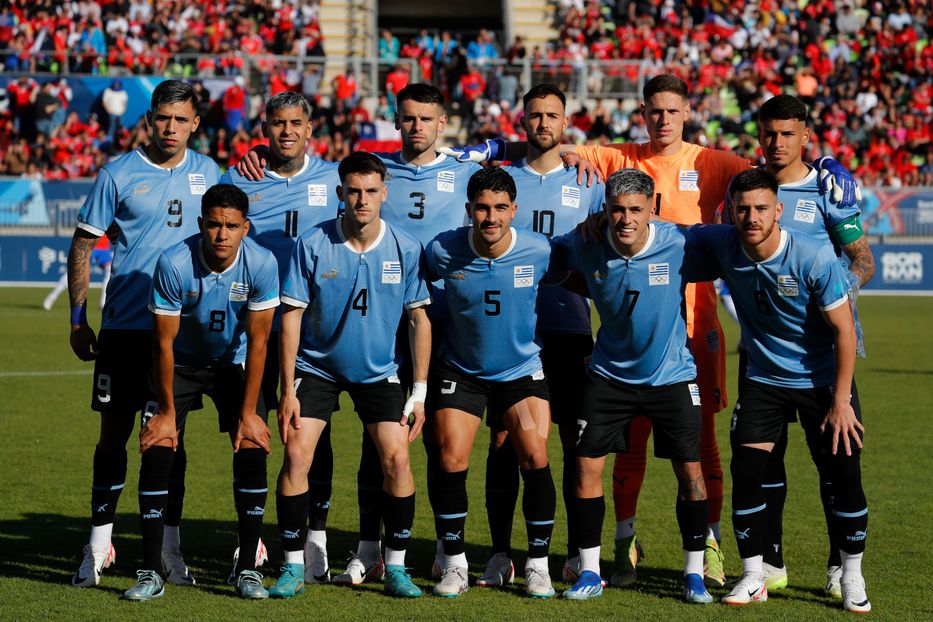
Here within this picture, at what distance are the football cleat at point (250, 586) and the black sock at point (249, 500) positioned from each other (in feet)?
0.18

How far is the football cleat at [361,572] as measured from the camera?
645cm

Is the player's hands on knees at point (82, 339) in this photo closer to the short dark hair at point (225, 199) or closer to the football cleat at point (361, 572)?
the short dark hair at point (225, 199)

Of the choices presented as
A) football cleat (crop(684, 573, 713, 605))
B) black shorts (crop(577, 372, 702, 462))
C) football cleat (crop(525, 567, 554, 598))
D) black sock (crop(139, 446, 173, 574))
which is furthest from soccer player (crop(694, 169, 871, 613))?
black sock (crop(139, 446, 173, 574))

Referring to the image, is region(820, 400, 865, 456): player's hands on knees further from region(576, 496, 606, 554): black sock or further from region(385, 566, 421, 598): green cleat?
region(385, 566, 421, 598): green cleat

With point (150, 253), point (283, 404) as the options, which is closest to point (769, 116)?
point (283, 404)

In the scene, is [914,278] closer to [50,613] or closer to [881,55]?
[881,55]

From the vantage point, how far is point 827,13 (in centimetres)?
3422

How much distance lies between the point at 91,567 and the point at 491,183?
2850 mm

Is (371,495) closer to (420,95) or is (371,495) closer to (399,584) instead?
(399,584)

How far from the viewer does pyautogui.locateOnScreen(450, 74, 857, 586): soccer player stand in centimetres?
670

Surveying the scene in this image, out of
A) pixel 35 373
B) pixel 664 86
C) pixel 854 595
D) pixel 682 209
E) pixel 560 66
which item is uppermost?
pixel 560 66

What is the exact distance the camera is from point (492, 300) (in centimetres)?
623

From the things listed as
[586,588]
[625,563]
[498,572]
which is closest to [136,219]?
[498,572]

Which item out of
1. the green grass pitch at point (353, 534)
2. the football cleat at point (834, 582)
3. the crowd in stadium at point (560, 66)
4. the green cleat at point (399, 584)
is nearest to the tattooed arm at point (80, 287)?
the green grass pitch at point (353, 534)
